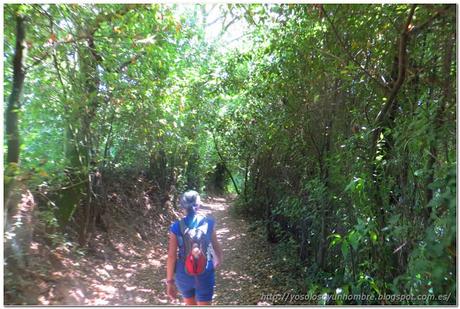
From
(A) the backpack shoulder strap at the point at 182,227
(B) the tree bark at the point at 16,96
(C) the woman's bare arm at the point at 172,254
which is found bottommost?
(C) the woman's bare arm at the point at 172,254

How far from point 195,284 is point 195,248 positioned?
1.29ft

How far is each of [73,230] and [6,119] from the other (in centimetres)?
343

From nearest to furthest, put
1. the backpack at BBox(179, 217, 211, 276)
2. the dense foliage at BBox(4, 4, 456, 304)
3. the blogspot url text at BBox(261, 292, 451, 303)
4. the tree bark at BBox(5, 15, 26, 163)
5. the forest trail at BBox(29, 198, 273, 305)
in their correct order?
1. the blogspot url text at BBox(261, 292, 451, 303)
2. the dense foliage at BBox(4, 4, 456, 304)
3. the backpack at BBox(179, 217, 211, 276)
4. the tree bark at BBox(5, 15, 26, 163)
5. the forest trail at BBox(29, 198, 273, 305)

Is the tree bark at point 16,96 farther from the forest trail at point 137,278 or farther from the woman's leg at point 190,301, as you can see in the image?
the woman's leg at point 190,301

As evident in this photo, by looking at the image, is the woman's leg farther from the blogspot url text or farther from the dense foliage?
the dense foliage

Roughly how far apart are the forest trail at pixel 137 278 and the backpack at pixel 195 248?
1.98m

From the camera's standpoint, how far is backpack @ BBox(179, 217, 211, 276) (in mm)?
3267

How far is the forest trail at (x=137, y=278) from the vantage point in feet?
15.6

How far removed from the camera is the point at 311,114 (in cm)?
613

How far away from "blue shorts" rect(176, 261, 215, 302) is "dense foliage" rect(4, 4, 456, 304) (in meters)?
1.32

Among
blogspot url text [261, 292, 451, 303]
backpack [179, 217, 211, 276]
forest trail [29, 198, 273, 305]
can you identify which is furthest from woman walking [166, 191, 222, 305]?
forest trail [29, 198, 273, 305]

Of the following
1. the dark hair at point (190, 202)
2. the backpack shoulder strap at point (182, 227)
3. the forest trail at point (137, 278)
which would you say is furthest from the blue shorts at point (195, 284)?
the forest trail at point (137, 278)

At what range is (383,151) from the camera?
3836mm

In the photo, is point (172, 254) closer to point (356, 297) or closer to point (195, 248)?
point (195, 248)
